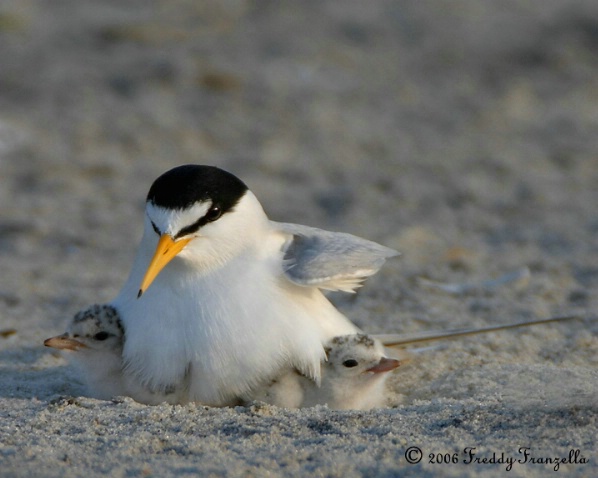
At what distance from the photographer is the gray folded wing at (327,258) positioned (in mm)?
3670

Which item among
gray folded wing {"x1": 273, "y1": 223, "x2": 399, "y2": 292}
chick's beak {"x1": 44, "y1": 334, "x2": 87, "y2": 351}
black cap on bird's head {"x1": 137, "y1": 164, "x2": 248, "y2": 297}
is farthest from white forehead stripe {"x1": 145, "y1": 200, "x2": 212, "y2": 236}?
chick's beak {"x1": 44, "y1": 334, "x2": 87, "y2": 351}

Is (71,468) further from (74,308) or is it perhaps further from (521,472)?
(74,308)

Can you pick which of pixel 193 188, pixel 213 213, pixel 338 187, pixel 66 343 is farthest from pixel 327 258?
pixel 338 187

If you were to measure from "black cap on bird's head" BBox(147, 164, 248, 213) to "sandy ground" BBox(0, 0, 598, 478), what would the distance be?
0.72m

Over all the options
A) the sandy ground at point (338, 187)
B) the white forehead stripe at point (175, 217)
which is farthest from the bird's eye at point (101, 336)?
the white forehead stripe at point (175, 217)

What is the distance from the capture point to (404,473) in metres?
2.67

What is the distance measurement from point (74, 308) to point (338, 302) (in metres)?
1.35

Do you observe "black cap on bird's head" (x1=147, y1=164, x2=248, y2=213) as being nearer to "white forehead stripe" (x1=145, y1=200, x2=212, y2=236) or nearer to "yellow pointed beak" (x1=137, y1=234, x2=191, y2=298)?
"white forehead stripe" (x1=145, y1=200, x2=212, y2=236)

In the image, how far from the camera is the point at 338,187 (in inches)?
268

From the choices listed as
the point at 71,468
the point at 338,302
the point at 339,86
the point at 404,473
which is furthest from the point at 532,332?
the point at 339,86

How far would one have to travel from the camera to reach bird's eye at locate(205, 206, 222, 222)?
3562 mm

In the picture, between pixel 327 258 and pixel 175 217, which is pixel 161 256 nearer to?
pixel 175 217

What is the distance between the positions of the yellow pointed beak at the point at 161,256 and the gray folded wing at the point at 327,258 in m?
0.45

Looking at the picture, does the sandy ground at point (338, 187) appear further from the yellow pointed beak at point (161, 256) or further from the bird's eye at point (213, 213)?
the bird's eye at point (213, 213)
